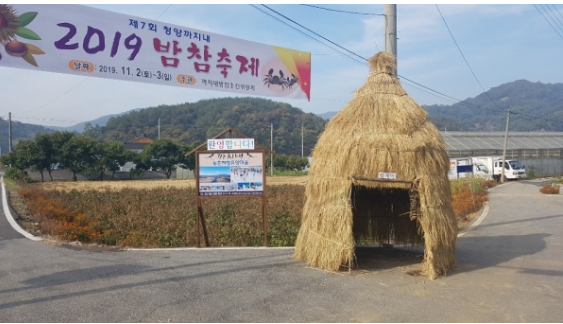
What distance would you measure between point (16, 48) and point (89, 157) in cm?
4945

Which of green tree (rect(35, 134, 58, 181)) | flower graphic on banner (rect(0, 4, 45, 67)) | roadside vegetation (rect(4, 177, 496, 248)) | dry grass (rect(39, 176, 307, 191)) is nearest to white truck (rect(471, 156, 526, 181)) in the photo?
dry grass (rect(39, 176, 307, 191))

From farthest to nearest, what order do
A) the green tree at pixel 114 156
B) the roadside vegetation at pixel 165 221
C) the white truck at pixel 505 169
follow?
1. the green tree at pixel 114 156
2. the white truck at pixel 505 169
3. the roadside vegetation at pixel 165 221

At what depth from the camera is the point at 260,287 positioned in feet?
24.0

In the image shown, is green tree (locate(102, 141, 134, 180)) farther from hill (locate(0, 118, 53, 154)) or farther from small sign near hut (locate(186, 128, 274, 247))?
hill (locate(0, 118, 53, 154))

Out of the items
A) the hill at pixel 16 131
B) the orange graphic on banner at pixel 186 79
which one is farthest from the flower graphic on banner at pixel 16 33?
the hill at pixel 16 131

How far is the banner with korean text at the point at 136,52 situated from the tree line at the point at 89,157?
37.9 meters

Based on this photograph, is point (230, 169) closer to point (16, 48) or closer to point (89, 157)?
point (16, 48)

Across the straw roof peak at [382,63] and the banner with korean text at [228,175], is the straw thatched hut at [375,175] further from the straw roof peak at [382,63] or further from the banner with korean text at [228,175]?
the banner with korean text at [228,175]

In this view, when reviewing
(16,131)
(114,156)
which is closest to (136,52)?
(114,156)

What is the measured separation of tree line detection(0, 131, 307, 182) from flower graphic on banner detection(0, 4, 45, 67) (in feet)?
128

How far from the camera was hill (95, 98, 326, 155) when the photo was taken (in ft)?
263

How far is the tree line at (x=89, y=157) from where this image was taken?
49281mm

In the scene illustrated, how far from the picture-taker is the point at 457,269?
8.77 meters

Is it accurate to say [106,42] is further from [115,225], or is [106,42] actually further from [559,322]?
[559,322]
